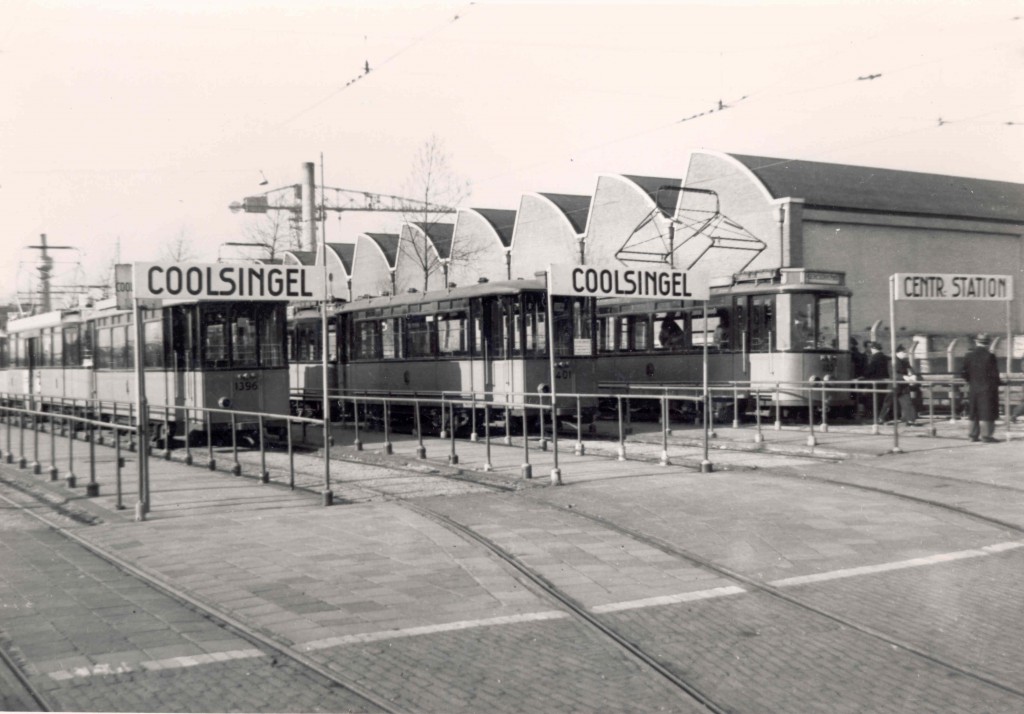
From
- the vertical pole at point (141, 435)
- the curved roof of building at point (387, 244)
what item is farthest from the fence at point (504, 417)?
the curved roof of building at point (387, 244)

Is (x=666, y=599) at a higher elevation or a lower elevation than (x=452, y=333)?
lower

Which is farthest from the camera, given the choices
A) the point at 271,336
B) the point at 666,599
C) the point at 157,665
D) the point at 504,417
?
the point at 504,417

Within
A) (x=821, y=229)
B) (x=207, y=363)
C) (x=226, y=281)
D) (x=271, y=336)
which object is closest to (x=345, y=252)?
(x=821, y=229)

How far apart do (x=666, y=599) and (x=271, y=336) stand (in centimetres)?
1323

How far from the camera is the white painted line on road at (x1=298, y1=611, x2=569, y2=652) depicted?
5961 mm

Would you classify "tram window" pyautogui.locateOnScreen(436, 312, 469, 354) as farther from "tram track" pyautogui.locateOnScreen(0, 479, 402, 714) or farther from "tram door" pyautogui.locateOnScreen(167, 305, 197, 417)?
"tram track" pyautogui.locateOnScreen(0, 479, 402, 714)

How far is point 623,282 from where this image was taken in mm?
12523

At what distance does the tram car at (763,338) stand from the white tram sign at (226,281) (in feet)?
33.8

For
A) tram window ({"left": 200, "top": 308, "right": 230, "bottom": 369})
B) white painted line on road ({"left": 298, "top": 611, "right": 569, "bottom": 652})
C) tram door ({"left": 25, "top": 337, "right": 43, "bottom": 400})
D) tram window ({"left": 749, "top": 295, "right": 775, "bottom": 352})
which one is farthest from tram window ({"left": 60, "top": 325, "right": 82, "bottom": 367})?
white painted line on road ({"left": 298, "top": 611, "right": 569, "bottom": 652})

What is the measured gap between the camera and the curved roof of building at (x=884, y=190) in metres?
33.1

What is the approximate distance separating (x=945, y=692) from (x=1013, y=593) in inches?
93.0

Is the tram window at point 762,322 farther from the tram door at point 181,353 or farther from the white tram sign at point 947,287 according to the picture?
the tram door at point 181,353

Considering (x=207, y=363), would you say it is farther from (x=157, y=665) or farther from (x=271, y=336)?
(x=157, y=665)

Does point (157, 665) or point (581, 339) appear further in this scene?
point (581, 339)
